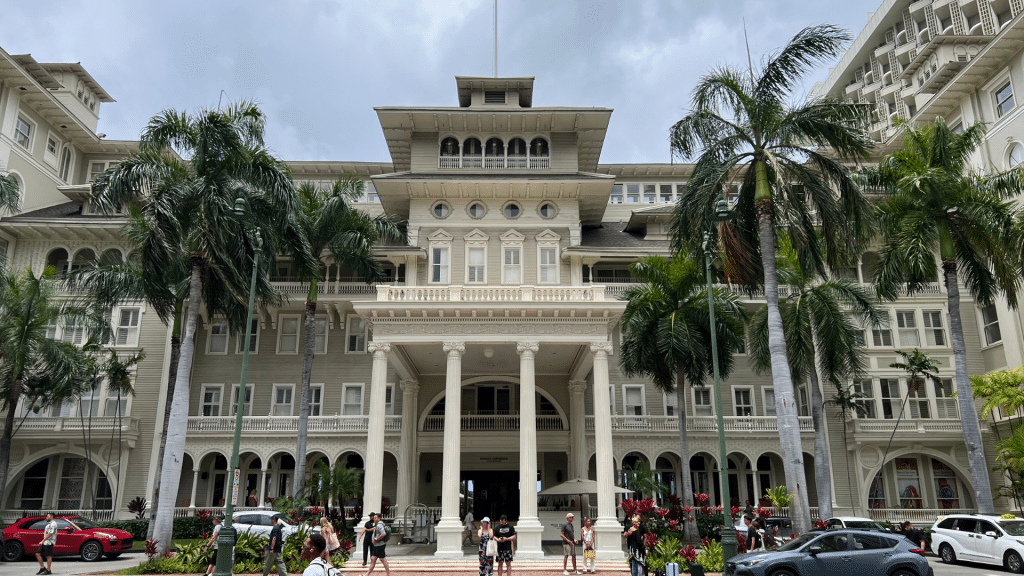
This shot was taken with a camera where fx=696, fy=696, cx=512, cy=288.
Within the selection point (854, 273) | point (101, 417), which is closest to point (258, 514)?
point (101, 417)

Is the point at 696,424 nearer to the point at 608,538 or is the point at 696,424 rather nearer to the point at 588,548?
the point at 608,538

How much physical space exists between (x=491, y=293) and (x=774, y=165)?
10391 mm

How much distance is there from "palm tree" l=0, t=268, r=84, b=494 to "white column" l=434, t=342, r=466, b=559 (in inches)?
725

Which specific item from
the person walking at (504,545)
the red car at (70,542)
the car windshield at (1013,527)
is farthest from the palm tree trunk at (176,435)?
the car windshield at (1013,527)

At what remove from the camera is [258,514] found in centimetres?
2523

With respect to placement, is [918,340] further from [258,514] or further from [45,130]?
[45,130]

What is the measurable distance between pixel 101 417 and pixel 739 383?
33.1 meters

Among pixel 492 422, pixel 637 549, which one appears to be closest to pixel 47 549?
pixel 637 549

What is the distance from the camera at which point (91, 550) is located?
2519 centimetres

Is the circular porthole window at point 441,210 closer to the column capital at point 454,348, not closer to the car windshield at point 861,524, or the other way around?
the column capital at point 454,348

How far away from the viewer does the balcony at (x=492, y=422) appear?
1331 inches

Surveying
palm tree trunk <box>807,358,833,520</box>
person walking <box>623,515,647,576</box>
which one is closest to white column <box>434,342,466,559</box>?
person walking <box>623,515,647,576</box>

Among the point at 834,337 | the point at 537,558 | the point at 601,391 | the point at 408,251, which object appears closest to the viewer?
the point at 537,558

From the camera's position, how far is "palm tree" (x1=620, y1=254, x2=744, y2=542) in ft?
90.6
